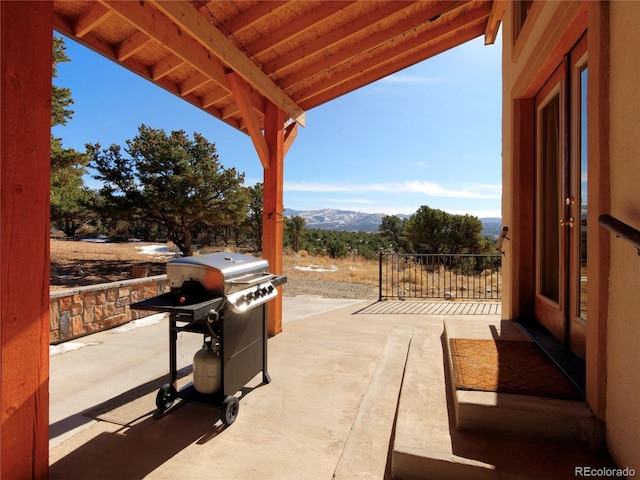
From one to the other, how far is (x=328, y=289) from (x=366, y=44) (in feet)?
19.1

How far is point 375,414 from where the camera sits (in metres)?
2.22

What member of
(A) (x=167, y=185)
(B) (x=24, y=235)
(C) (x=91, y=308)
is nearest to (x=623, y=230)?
(B) (x=24, y=235)

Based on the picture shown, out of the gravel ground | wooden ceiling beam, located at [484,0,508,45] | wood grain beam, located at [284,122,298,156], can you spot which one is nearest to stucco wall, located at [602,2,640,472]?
wooden ceiling beam, located at [484,0,508,45]

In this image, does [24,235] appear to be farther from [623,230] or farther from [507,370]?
[507,370]

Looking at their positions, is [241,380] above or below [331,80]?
below

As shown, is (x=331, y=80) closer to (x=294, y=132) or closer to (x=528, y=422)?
(x=294, y=132)

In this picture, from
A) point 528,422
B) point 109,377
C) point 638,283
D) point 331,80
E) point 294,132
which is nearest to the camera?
point 638,283

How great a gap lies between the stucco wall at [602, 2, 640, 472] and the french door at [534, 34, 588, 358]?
0.72 meters

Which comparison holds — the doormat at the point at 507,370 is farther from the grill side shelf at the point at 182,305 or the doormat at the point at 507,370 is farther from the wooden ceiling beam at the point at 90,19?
the wooden ceiling beam at the point at 90,19

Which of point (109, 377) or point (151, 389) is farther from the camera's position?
point (109, 377)

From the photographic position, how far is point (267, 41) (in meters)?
3.18

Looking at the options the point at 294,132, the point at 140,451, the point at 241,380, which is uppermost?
the point at 294,132

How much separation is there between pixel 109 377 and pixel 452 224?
1575 centimetres

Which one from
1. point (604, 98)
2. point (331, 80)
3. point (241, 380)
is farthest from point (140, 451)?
point (331, 80)
